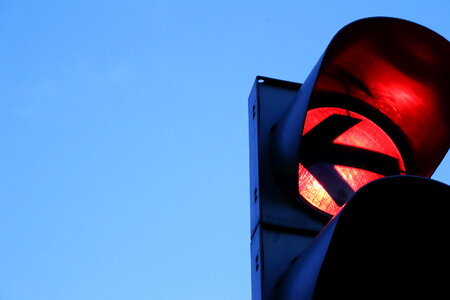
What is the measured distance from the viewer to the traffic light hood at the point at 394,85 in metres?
2.65

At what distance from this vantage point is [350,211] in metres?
1.89

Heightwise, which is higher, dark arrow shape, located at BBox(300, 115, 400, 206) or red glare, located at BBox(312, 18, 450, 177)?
red glare, located at BBox(312, 18, 450, 177)

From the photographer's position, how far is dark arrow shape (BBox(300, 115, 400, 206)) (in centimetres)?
273

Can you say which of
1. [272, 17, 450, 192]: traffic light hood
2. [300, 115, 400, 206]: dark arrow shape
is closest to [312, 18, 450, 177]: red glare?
[272, 17, 450, 192]: traffic light hood

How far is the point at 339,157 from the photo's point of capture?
2.82 meters

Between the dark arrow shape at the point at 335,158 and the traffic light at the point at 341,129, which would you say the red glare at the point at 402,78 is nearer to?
the traffic light at the point at 341,129

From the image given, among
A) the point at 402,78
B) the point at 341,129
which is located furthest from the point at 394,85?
the point at 341,129

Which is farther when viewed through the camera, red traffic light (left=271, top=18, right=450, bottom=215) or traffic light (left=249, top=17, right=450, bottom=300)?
red traffic light (left=271, top=18, right=450, bottom=215)

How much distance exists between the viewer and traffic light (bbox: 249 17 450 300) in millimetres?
2396

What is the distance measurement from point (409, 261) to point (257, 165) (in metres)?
0.62

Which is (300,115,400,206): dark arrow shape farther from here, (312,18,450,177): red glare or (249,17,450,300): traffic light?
(312,18,450,177): red glare

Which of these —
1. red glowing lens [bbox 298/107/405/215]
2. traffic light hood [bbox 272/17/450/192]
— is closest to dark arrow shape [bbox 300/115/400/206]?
red glowing lens [bbox 298/107/405/215]

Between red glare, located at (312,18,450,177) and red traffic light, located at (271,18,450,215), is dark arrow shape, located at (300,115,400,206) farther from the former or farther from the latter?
red glare, located at (312,18,450,177)

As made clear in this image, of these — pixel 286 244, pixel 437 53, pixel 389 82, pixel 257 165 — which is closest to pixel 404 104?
pixel 389 82
